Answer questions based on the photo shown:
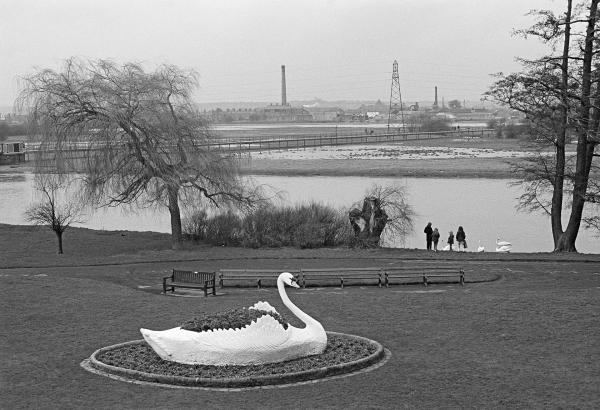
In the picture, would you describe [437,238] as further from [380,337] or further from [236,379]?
[236,379]

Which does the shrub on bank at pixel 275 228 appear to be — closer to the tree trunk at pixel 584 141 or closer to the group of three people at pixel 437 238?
the group of three people at pixel 437 238

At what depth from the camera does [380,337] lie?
60.2 ft

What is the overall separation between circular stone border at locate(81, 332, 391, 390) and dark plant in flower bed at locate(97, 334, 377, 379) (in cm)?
20

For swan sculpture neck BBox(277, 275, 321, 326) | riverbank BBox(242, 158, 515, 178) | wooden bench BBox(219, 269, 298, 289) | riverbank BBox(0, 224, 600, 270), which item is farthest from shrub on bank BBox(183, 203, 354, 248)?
riverbank BBox(242, 158, 515, 178)

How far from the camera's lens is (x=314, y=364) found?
623 inches

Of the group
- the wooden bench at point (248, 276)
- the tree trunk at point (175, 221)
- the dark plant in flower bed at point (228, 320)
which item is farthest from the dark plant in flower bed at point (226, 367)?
the tree trunk at point (175, 221)

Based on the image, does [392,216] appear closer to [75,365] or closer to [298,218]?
[298,218]

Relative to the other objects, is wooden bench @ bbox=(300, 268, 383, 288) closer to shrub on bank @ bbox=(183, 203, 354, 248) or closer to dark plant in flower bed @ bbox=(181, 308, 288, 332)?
dark plant in flower bed @ bbox=(181, 308, 288, 332)

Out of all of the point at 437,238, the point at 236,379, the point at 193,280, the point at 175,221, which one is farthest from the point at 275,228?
the point at 236,379

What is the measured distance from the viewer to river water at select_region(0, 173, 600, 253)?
43062 millimetres

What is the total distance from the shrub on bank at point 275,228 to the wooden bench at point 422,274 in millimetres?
11385

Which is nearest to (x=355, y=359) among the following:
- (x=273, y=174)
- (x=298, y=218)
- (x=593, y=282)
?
(x=593, y=282)

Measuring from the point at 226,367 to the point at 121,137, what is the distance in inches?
938

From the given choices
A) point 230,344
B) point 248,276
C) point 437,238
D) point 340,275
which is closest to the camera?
point 230,344
